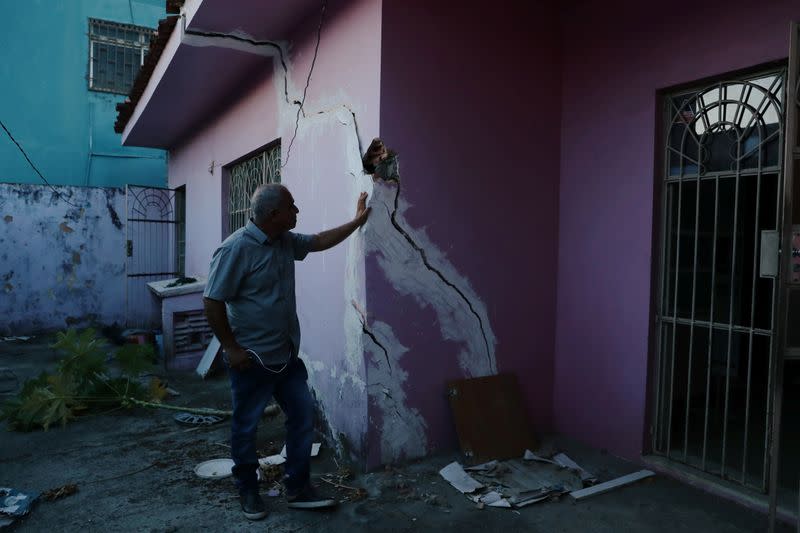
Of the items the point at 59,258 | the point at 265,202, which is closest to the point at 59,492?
the point at 265,202

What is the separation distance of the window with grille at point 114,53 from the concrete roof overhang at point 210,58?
13.2 ft

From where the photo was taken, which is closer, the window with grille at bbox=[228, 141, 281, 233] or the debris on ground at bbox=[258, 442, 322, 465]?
the debris on ground at bbox=[258, 442, 322, 465]

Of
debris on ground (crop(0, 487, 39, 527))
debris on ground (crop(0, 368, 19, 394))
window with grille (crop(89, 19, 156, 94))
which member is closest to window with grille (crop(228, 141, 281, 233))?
debris on ground (crop(0, 368, 19, 394))

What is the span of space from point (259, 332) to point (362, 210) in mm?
930

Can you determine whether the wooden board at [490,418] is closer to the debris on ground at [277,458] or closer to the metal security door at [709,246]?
the metal security door at [709,246]

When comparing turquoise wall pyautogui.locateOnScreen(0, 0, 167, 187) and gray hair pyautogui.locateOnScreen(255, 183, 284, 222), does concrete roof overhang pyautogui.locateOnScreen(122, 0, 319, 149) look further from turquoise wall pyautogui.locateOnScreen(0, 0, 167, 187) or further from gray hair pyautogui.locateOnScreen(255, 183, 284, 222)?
turquoise wall pyautogui.locateOnScreen(0, 0, 167, 187)

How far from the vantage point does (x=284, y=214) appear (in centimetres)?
279

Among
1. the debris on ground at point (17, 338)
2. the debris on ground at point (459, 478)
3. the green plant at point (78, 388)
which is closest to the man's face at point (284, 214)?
the debris on ground at point (459, 478)

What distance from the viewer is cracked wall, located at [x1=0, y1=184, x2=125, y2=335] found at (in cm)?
854

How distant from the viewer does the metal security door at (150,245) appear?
8.90 meters

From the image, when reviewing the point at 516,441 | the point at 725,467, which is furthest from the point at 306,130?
the point at 725,467

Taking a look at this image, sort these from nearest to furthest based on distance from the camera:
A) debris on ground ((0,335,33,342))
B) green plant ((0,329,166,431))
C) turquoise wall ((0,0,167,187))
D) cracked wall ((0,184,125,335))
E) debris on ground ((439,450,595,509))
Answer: debris on ground ((439,450,595,509)) → green plant ((0,329,166,431)) → debris on ground ((0,335,33,342)) → cracked wall ((0,184,125,335)) → turquoise wall ((0,0,167,187))

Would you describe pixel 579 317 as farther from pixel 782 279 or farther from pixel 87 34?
pixel 87 34

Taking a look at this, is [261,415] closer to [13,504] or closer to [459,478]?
[459,478]
